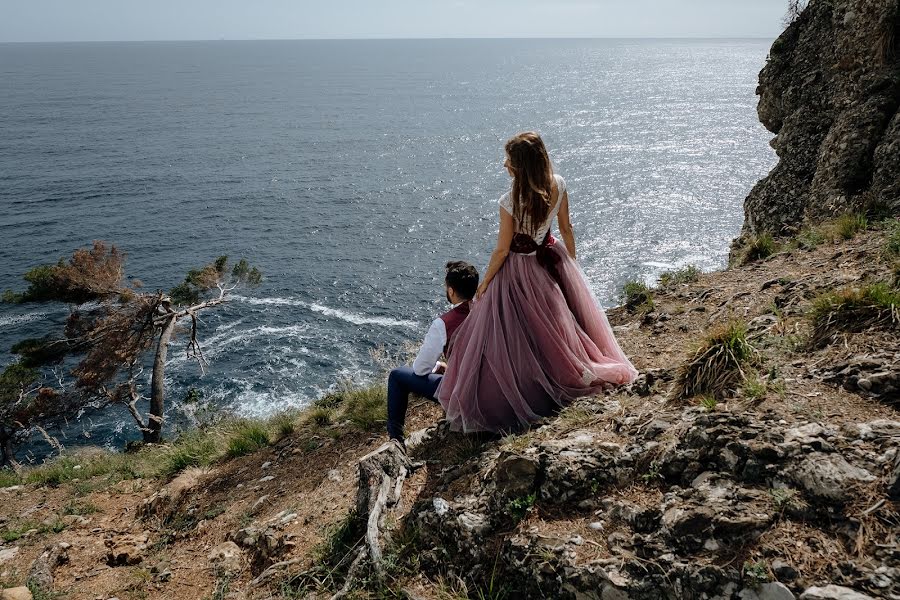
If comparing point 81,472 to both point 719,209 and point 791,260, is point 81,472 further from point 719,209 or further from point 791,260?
point 719,209

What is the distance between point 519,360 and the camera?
5539 mm

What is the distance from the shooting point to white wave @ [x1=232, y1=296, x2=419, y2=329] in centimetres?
3095

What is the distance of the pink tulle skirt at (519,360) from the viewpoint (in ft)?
18.1

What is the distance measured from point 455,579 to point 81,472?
9.84m

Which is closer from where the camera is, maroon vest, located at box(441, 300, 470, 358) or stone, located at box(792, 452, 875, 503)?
stone, located at box(792, 452, 875, 503)

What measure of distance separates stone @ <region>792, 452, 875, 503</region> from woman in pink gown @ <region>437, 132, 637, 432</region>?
2262 mm

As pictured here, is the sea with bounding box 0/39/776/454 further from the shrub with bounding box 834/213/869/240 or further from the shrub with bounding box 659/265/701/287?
the shrub with bounding box 834/213/869/240

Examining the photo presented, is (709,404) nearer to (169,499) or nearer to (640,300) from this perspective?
(640,300)

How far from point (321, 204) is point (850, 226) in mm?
42553

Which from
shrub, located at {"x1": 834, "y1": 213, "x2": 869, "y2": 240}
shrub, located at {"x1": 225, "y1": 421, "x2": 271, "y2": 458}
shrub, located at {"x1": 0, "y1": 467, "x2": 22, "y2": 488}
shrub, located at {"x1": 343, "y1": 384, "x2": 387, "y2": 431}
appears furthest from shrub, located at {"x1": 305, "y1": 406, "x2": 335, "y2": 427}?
shrub, located at {"x1": 834, "y1": 213, "x2": 869, "y2": 240}

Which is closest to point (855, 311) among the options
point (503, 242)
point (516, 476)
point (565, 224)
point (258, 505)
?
point (565, 224)


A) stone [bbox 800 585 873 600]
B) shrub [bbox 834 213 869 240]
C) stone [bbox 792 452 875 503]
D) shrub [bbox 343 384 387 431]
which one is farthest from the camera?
shrub [bbox 834 213 869 240]

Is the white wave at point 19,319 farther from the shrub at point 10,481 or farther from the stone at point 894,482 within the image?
the stone at point 894,482

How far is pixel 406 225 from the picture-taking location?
143ft
